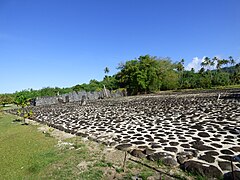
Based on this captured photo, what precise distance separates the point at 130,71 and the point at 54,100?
11.7 meters

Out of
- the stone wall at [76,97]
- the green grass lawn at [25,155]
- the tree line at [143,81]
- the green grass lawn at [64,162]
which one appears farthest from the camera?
the tree line at [143,81]

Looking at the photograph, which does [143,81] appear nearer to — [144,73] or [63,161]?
[144,73]

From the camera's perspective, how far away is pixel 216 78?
3572 centimetres

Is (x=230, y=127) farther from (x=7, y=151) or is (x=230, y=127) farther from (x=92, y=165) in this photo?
(x=7, y=151)

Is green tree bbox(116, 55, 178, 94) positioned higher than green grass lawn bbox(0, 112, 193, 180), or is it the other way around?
green tree bbox(116, 55, 178, 94)

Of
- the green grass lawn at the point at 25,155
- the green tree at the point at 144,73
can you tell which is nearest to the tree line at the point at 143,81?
the green tree at the point at 144,73

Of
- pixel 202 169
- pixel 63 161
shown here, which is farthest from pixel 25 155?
pixel 202 169

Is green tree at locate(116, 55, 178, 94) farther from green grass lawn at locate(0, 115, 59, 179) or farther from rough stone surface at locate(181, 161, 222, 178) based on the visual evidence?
rough stone surface at locate(181, 161, 222, 178)

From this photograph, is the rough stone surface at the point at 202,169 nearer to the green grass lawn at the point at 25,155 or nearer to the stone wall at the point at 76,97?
the green grass lawn at the point at 25,155

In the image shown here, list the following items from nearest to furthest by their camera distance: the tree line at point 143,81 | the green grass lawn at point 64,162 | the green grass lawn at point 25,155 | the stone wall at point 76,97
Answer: the green grass lawn at point 64,162 < the green grass lawn at point 25,155 < the stone wall at point 76,97 < the tree line at point 143,81

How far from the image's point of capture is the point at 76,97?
23859 millimetres

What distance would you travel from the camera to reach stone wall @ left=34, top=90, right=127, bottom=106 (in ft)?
68.5

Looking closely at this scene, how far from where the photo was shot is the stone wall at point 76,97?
20.9 meters

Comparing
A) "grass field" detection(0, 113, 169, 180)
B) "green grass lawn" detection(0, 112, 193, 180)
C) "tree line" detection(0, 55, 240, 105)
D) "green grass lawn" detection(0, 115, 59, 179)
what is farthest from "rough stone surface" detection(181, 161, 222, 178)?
"tree line" detection(0, 55, 240, 105)
